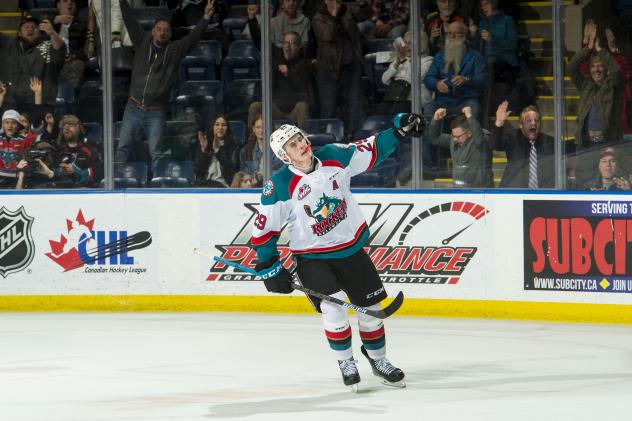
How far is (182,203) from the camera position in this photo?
9297 millimetres

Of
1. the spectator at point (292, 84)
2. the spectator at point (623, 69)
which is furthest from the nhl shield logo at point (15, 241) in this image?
the spectator at point (623, 69)

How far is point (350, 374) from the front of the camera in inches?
245

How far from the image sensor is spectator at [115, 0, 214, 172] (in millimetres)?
9516

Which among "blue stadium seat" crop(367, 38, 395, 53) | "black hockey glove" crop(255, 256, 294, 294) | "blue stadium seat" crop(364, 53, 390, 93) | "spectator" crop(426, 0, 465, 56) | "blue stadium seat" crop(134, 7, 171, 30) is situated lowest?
"black hockey glove" crop(255, 256, 294, 294)

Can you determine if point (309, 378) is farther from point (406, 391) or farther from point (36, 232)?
point (36, 232)

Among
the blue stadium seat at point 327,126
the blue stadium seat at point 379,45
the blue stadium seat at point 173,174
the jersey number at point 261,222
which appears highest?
the blue stadium seat at point 379,45

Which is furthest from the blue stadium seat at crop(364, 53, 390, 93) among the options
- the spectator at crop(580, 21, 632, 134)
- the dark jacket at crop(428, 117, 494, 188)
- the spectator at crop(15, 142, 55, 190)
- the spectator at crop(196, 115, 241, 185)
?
the spectator at crop(15, 142, 55, 190)

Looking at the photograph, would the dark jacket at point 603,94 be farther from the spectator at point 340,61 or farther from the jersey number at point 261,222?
the jersey number at point 261,222

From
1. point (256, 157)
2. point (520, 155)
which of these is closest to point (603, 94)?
point (520, 155)

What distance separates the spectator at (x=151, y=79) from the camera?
9.52m

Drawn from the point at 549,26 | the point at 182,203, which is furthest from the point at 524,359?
the point at 182,203

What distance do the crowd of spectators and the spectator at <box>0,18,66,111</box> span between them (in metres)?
0.01

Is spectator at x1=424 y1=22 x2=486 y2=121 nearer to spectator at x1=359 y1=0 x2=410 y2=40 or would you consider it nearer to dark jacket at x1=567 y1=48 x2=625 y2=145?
spectator at x1=359 y1=0 x2=410 y2=40

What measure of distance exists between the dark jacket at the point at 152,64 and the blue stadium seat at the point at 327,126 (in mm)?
1091
